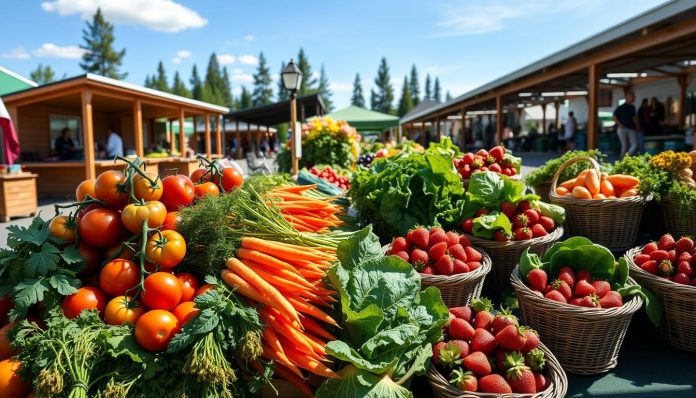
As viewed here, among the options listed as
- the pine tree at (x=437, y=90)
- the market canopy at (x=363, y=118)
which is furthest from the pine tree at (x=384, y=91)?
the market canopy at (x=363, y=118)

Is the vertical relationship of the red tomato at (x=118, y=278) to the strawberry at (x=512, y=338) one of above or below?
above

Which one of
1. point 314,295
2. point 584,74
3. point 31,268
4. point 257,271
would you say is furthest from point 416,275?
point 584,74

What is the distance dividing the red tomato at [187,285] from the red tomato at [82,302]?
0.35m

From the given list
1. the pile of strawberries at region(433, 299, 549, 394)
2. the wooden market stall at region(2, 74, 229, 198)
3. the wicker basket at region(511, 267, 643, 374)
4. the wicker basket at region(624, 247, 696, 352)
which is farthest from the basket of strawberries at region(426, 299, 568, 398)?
the wooden market stall at region(2, 74, 229, 198)

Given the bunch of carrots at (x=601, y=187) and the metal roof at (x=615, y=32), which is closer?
the bunch of carrots at (x=601, y=187)

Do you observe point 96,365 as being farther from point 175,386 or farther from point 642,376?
point 642,376

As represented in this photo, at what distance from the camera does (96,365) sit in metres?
1.93

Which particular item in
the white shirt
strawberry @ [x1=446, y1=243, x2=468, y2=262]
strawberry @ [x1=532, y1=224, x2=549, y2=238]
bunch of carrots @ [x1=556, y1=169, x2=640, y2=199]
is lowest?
strawberry @ [x1=446, y1=243, x2=468, y2=262]

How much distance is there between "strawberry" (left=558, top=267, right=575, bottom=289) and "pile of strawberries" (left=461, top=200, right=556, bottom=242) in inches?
23.9

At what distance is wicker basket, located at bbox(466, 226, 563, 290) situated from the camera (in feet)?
10.1

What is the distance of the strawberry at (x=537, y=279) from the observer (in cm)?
249

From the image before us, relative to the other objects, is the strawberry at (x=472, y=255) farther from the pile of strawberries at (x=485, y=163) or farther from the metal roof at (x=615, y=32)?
the metal roof at (x=615, y=32)

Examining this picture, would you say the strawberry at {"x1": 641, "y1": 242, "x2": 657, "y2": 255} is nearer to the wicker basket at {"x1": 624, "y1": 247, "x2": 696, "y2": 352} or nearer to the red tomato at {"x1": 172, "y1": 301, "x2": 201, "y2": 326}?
the wicker basket at {"x1": 624, "y1": 247, "x2": 696, "y2": 352}

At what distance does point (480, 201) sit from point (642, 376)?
143 cm
